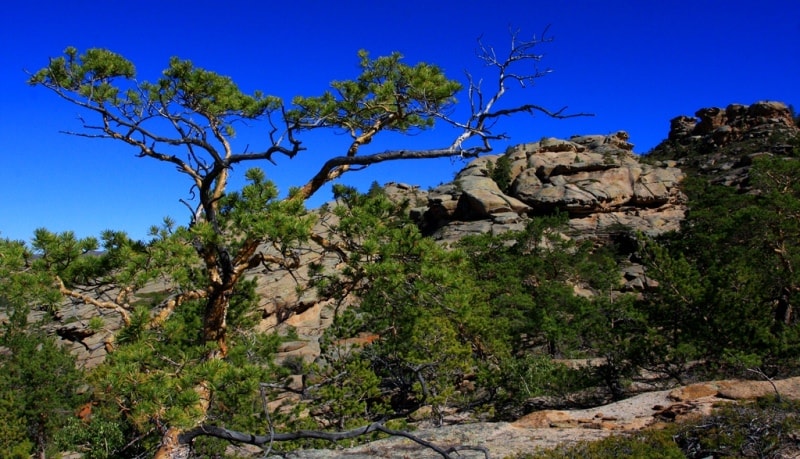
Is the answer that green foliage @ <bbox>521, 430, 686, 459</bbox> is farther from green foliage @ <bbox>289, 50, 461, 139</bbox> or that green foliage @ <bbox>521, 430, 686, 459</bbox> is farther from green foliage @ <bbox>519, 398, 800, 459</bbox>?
green foliage @ <bbox>289, 50, 461, 139</bbox>

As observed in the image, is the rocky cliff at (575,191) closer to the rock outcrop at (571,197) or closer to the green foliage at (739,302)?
the rock outcrop at (571,197)

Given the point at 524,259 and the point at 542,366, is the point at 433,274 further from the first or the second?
the point at 524,259

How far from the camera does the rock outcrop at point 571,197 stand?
43.1 m

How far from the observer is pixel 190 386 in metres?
4.26

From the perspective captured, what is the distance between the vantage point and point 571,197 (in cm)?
4447

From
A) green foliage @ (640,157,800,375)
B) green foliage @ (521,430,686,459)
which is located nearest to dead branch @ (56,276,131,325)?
green foliage @ (521,430,686,459)

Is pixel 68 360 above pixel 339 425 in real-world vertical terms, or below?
above

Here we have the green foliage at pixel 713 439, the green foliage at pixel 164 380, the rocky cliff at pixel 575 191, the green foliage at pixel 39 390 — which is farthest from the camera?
the rocky cliff at pixel 575 191

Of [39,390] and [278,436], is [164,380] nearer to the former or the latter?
[278,436]

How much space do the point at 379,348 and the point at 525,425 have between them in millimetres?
7662

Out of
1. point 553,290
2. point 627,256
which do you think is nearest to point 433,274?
point 553,290

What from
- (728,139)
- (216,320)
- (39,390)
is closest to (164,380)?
(216,320)

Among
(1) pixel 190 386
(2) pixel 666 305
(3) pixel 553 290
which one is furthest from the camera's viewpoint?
(3) pixel 553 290

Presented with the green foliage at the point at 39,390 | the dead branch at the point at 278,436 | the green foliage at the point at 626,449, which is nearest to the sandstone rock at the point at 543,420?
the green foliage at the point at 626,449
